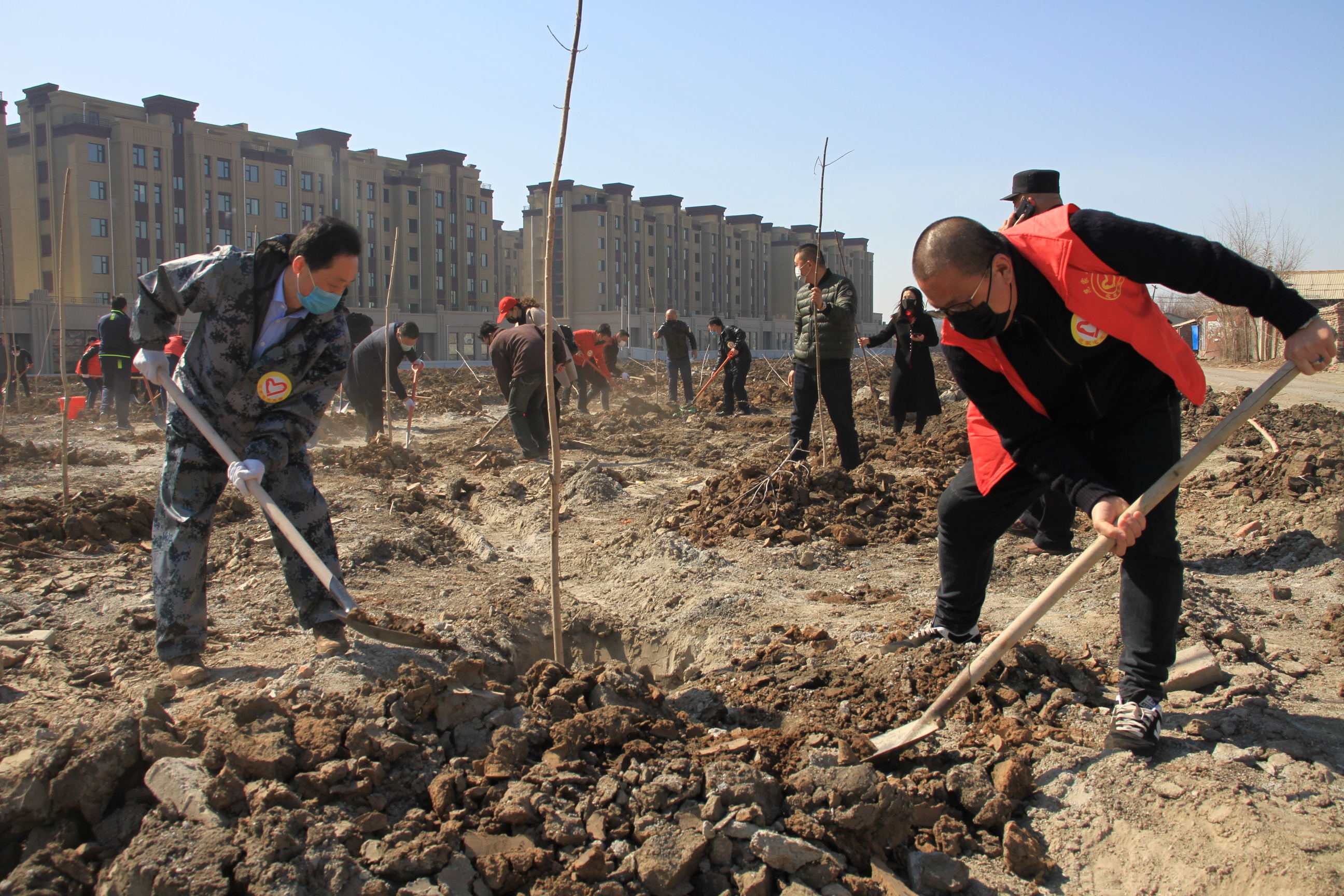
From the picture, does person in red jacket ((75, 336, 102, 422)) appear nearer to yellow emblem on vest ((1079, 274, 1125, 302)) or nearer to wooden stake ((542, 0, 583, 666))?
wooden stake ((542, 0, 583, 666))

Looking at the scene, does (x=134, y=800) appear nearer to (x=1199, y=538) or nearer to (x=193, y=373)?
(x=193, y=373)

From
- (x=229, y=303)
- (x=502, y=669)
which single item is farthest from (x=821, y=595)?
(x=229, y=303)

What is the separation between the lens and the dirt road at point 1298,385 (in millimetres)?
12930

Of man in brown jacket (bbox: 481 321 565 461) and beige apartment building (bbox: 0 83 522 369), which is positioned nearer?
man in brown jacket (bbox: 481 321 565 461)

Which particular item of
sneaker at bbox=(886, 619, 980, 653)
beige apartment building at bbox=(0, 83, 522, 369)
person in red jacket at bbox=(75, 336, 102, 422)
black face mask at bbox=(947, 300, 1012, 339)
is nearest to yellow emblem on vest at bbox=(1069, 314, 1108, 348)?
black face mask at bbox=(947, 300, 1012, 339)

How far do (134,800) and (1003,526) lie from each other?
2.47 metres

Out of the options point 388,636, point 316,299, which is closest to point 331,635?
point 388,636

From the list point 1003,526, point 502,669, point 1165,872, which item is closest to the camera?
point 1165,872

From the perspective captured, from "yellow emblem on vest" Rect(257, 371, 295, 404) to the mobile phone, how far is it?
3.07 m

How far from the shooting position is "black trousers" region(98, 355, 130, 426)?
397 inches

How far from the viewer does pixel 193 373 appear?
9.73 feet

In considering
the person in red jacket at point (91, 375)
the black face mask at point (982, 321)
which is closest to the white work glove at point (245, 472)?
the black face mask at point (982, 321)

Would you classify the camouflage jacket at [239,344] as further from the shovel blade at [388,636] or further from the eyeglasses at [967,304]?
the eyeglasses at [967,304]

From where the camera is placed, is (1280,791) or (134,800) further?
(1280,791)
